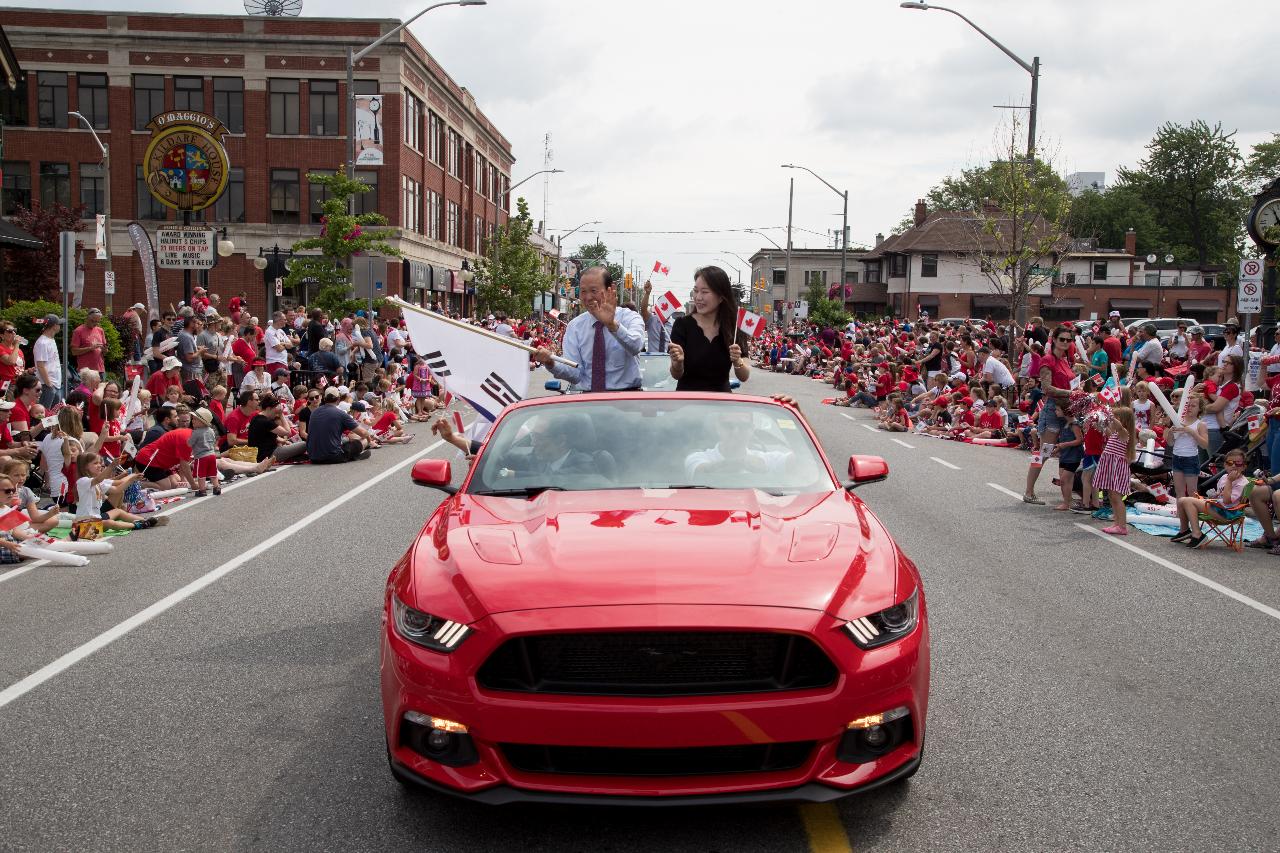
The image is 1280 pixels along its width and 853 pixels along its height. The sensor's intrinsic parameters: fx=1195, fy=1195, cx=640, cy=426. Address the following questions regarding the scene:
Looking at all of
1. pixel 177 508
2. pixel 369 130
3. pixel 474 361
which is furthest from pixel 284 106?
pixel 474 361

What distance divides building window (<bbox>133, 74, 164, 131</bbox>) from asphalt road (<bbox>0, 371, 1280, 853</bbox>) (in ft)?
157

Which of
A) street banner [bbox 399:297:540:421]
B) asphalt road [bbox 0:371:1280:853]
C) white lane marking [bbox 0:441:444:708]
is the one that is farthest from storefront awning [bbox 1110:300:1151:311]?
street banner [bbox 399:297:540:421]

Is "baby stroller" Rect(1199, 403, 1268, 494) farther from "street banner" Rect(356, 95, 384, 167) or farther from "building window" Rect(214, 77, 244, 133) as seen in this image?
"building window" Rect(214, 77, 244, 133)

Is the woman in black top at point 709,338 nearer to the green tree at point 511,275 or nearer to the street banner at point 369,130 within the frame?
the street banner at point 369,130

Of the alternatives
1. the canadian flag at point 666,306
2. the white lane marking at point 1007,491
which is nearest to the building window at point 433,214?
the canadian flag at point 666,306

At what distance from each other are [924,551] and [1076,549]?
152cm

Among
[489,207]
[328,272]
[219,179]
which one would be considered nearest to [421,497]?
[219,179]

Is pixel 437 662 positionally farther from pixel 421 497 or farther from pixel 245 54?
pixel 245 54

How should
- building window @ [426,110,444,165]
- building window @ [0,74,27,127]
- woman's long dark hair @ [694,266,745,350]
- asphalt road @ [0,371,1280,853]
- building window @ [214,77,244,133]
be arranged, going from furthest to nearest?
1. building window @ [426,110,444,165]
2. building window @ [214,77,244,133]
3. building window @ [0,74,27,127]
4. woman's long dark hair @ [694,266,745,350]
5. asphalt road @ [0,371,1280,853]

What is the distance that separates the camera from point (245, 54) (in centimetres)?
5184

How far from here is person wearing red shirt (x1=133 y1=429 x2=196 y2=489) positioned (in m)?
13.1

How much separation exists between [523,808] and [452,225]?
66.7 m

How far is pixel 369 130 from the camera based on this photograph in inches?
1543

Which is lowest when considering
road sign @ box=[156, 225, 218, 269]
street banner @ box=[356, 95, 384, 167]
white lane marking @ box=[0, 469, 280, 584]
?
white lane marking @ box=[0, 469, 280, 584]
